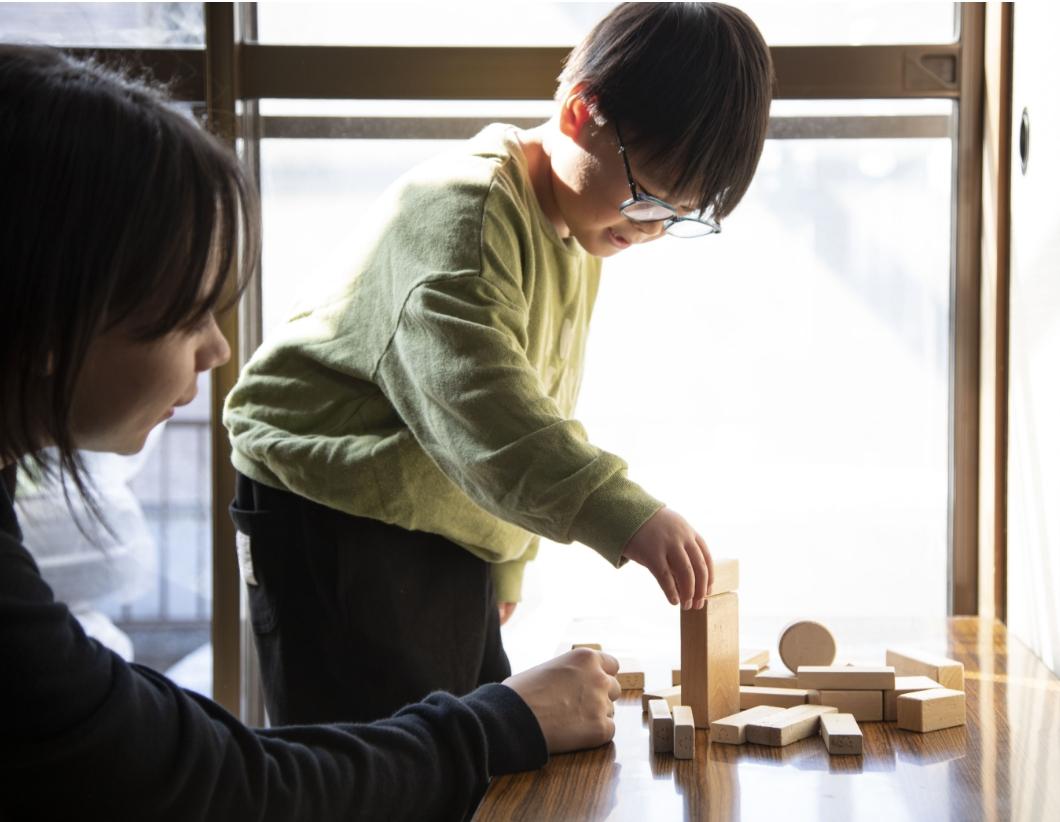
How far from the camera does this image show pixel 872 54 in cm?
173

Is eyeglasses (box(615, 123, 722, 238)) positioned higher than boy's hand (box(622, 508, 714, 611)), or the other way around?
eyeglasses (box(615, 123, 722, 238))

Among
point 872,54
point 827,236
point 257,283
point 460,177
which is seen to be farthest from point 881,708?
point 257,283

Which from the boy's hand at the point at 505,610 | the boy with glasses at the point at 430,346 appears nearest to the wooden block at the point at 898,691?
the boy with glasses at the point at 430,346

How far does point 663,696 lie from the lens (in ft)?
3.23

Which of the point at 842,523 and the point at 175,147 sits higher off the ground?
the point at 175,147

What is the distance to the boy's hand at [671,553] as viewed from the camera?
89 cm

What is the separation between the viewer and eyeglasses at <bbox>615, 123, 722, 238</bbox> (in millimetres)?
1119

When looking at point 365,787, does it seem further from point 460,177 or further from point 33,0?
point 33,0

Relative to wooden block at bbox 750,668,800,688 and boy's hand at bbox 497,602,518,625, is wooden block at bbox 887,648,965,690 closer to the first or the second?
wooden block at bbox 750,668,800,688

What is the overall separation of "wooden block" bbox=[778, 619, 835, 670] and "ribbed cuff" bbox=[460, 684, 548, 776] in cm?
38

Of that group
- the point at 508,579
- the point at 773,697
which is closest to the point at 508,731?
the point at 773,697

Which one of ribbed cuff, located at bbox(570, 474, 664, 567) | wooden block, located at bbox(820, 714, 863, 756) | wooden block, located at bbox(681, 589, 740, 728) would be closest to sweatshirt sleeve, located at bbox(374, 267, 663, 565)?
ribbed cuff, located at bbox(570, 474, 664, 567)

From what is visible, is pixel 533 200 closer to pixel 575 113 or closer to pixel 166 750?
pixel 575 113

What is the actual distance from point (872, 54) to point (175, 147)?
1383 millimetres
